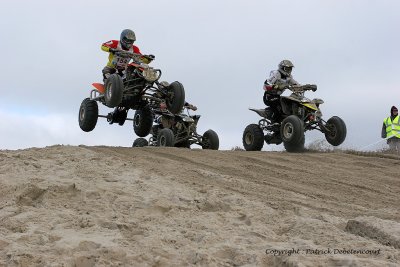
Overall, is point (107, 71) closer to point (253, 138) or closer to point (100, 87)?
point (100, 87)

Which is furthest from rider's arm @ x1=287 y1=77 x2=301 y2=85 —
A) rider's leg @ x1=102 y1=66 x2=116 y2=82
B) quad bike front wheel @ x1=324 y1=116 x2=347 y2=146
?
rider's leg @ x1=102 y1=66 x2=116 y2=82

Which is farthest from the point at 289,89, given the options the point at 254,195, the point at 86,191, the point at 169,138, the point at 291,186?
the point at 86,191

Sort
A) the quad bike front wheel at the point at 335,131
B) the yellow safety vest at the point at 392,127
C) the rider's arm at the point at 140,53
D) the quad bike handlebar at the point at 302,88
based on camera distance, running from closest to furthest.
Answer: the rider's arm at the point at 140,53 → the quad bike front wheel at the point at 335,131 → the quad bike handlebar at the point at 302,88 → the yellow safety vest at the point at 392,127

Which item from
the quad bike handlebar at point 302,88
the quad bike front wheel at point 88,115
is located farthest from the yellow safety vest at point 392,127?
the quad bike front wheel at point 88,115

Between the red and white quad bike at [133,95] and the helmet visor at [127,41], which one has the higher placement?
the helmet visor at [127,41]

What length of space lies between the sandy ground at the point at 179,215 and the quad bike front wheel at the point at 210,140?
565 cm

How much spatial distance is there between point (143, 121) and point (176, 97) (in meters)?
1.70

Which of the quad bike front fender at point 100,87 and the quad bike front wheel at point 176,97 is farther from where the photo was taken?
the quad bike front fender at point 100,87

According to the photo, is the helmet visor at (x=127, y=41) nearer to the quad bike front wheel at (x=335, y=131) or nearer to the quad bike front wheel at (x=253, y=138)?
the quad bike front wheel at (x=253, y=138)

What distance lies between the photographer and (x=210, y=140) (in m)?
12.0

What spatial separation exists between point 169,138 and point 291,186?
5534 mm

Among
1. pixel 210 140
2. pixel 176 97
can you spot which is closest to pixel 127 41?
pixel 176 97

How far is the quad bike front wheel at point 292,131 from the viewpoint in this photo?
33.3ft

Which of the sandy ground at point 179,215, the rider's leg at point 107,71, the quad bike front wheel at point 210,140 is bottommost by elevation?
the sandy ground at point 179,215
